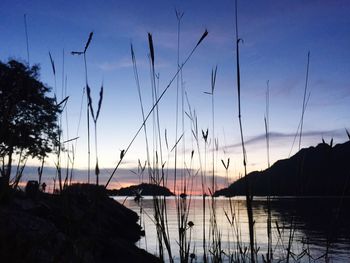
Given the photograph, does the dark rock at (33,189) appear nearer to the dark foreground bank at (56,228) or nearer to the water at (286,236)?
the dark foreground bank at (56,228)

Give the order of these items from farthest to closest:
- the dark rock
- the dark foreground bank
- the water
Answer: the water
the dark rock
the dark foreground bank

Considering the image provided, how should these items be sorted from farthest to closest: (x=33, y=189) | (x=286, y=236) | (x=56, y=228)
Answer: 1. (x=286, y=236)
2. (x=33, y=189)
3. (x=56, y=228)

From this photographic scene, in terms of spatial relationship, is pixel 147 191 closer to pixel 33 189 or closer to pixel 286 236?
pixel 33 189

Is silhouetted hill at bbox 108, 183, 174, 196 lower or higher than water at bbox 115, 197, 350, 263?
higher

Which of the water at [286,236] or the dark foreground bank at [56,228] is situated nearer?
the dark foreground bank at [56,228]

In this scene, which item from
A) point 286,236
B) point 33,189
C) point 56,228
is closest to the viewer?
point 56,228

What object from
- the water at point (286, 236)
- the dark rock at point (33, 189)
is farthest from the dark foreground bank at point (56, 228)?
the water at point (286, 236)

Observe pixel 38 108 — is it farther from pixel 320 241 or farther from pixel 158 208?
pixel 320 241

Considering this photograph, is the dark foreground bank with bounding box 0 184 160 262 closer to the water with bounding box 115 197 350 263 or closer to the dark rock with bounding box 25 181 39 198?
the dark rock with bounding box 25 181 39 198

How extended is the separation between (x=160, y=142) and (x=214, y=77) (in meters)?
0.82

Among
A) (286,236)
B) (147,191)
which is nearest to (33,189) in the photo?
(147,191)

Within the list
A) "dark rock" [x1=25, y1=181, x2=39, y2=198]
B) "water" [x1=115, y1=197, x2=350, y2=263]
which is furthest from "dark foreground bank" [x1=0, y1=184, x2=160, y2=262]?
"water" [x1=115, y1=197, x2=350, y2=263]

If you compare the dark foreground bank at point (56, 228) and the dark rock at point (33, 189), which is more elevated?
the dark rock at point (33, 189)

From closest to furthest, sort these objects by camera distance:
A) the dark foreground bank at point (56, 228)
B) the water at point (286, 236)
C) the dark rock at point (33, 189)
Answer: the dark foreground bank at point (56, 228), the dark rock at point (33, 189), the water at point (286, 236)
